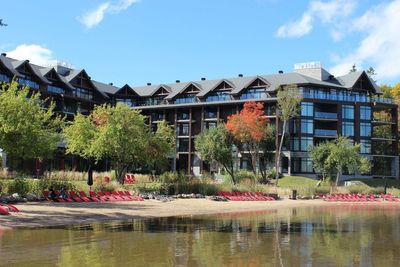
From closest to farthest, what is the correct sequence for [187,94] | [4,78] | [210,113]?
[4,78]
[210,113]
[187,94]

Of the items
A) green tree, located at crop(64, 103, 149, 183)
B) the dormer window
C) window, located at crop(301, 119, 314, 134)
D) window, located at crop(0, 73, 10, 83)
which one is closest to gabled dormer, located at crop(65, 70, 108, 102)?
the dormer window

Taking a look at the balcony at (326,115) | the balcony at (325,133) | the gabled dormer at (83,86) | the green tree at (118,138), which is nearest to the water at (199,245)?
the green tree at (118,138)

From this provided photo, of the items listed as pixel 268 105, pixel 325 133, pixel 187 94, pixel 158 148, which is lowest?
pixel 158 148

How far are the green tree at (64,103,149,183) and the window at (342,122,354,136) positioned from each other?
140 ft

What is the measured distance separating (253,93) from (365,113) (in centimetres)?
1797

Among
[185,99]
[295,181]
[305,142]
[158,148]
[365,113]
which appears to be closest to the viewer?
[158,148]

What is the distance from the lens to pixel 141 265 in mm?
13156

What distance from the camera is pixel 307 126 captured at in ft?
249

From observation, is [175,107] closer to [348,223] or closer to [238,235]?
[348,223]

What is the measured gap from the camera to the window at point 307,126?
75.8 meters

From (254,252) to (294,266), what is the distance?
2.39 metres

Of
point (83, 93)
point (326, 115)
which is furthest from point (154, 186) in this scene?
point (83, 93)

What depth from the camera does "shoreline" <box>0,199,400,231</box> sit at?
22.2 meters

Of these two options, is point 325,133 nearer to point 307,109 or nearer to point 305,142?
point 305,142
